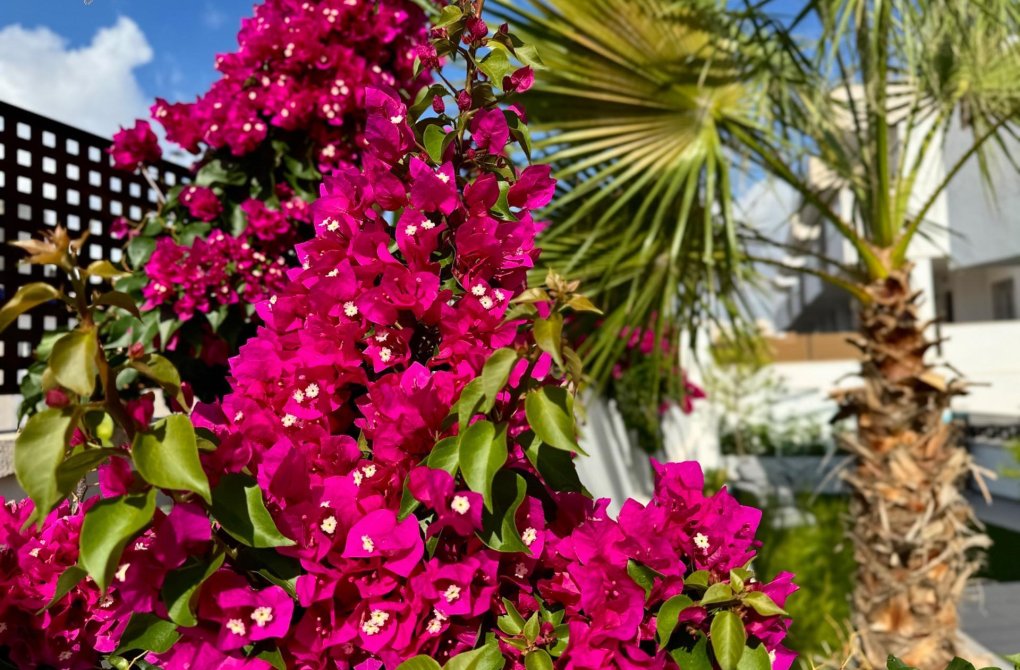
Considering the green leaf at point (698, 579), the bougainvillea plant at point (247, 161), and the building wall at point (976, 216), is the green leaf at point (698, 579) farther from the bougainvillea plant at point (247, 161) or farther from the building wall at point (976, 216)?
the building wall at point (976, 216)

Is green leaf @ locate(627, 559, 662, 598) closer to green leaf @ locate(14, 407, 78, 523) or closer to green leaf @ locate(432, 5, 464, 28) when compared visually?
green leaf @ locate(14, 407, 78, 523)

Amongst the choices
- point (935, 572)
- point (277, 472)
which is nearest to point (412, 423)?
point (277, 472)

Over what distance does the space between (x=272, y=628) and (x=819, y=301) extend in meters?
20.0

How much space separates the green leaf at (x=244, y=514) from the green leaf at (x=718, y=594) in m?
0.33

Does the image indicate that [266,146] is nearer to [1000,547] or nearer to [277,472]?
[277,472]

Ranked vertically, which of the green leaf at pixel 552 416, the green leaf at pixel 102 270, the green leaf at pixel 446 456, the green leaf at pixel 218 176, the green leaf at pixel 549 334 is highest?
the green leaf at pixel 218 176

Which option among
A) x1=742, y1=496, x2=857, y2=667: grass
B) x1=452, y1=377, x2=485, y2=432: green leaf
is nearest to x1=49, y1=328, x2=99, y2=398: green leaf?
x1=452, y1=377, x2=485, y2=432: green leaf

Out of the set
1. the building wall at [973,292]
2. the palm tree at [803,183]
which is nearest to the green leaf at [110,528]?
the palm tree at [803,183]

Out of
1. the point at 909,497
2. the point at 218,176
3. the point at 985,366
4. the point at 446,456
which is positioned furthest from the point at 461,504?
the point at 985,366

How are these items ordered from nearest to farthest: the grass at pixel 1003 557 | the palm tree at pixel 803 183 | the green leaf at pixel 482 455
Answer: the green leaf at pixel 482 455 < the palm tree at pixel 803 183 < the grass at pixel 1003 557

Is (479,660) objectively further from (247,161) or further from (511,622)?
(247,161)

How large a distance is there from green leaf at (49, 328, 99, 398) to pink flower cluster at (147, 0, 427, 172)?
166cm

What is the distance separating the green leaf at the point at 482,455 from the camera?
0.58m

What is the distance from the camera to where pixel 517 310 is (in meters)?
0.59
